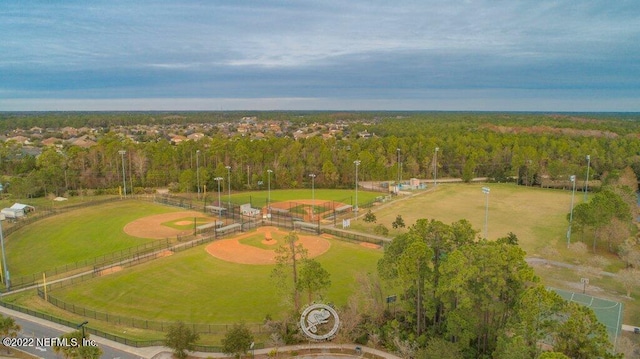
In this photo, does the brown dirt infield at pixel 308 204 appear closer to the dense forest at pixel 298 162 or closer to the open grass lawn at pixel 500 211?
the open grass lawn at pixel 500 211

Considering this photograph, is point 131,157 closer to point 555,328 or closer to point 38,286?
point 38,286

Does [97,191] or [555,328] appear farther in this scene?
[97,191]

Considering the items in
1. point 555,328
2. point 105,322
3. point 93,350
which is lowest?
point 105,322

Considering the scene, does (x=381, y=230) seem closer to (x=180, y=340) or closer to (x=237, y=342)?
(x=237, y=342)

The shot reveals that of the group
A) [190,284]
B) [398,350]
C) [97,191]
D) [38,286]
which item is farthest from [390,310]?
[97,191]

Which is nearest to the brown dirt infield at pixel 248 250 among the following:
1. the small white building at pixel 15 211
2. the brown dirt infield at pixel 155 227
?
the brown dirt infield at pixel 155 227
